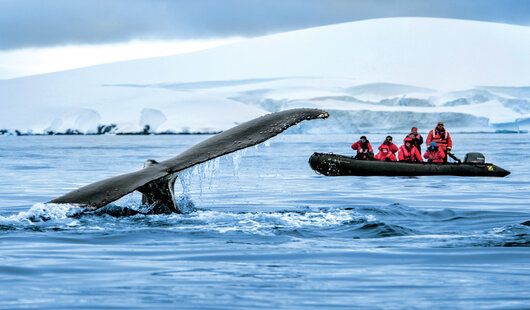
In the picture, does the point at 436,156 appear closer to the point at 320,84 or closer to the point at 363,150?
the point at 363,150

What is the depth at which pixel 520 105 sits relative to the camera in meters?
64.8

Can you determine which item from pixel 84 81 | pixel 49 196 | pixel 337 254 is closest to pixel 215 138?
pixel 337 254

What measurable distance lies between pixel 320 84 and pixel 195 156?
2876 inches

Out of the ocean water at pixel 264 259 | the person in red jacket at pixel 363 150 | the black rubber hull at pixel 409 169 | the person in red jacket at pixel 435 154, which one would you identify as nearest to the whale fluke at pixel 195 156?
the ocean water at pixel 264 259

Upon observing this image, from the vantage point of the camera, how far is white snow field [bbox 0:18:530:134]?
65500 mm

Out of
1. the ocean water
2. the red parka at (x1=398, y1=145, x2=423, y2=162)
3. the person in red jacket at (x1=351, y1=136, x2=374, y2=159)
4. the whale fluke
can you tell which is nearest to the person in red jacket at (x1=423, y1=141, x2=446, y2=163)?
the red parka at (x1=398, y1=145, x2=423, y2=162)

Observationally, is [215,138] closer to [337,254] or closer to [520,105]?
[337,254]

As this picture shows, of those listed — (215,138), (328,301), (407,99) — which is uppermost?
(407,99)

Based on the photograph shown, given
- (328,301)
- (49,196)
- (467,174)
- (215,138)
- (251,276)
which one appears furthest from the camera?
(467,174)

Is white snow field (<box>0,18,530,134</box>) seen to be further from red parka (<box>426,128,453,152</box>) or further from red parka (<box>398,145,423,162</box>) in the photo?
red parka (<box>398,145,423,162</box>)

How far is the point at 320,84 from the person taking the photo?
78.8 metres

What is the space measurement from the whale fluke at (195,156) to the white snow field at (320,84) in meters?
54.3

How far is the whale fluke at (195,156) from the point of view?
5875 mm

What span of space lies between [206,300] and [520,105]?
62315mm
